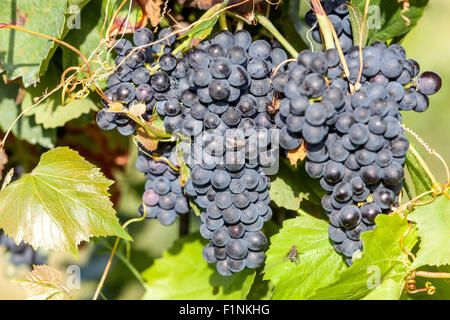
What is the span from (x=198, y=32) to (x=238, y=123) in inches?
7.3

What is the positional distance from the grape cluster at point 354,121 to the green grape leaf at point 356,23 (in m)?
0.05

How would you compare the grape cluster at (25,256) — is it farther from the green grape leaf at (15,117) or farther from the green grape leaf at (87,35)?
the green grape leaf at (87,35)

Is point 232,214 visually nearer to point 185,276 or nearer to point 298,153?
point 298,153

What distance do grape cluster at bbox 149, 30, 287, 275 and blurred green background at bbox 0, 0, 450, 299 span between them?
44 cm

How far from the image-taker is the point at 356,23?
92cm

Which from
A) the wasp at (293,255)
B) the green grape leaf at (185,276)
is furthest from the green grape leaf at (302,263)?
the green grape leaf at (185,276)

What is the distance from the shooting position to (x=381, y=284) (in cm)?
92

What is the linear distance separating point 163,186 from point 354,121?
453mm

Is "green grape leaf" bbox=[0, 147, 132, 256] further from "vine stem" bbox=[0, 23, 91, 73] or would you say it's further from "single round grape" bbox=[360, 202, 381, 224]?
"single round grape" bbox=[360, 202, 381, 224]

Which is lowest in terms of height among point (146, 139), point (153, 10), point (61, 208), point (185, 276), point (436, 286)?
point (185, 276)

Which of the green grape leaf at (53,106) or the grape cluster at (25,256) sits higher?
the green grape leaf at (53,106)

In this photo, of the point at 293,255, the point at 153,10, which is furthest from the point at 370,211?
the point at 153,10

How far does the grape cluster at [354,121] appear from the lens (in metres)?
0.81

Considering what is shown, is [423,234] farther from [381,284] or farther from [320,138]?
[320,138]
